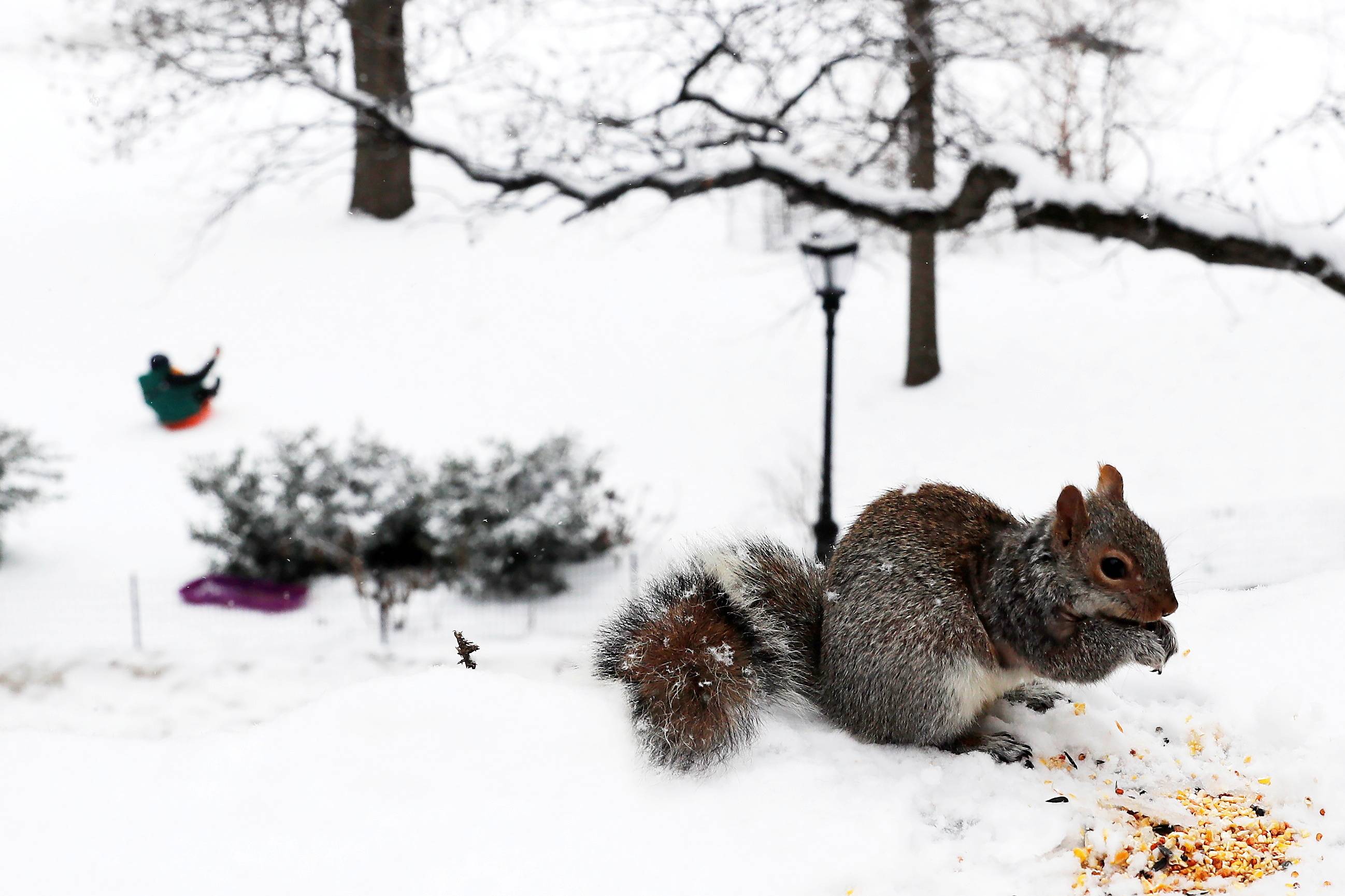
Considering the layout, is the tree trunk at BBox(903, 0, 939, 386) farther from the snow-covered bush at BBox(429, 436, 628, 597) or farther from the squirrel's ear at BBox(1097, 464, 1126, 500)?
the squirrel's ear at BBox(1097, 464, 1126, 500)

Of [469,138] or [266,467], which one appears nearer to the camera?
[266,467]

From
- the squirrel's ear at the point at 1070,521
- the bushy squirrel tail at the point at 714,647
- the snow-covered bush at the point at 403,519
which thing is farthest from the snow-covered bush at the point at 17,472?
the squirrel's ear at the point at 1070,521

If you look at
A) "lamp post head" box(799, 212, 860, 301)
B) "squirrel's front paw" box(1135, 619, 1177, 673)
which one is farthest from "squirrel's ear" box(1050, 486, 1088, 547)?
"lamp post head" box(799, 212, 860, 301)

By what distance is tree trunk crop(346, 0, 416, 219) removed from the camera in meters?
8.79

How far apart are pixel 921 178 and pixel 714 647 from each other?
8.33 m

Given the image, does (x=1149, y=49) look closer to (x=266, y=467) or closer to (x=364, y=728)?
(x=266, y=467)

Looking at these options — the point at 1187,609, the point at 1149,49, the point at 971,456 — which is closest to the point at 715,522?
the point at 971,456

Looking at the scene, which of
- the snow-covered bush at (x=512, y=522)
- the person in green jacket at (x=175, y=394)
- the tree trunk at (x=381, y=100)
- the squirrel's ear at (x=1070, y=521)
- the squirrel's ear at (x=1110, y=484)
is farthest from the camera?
the person in green jacket at (x=175, y=394)

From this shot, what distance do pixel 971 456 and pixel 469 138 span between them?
14.8 ft

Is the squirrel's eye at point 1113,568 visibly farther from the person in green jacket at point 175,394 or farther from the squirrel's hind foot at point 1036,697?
the person in green jacket at point 175,394

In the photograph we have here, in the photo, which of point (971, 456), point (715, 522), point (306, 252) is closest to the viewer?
point (715, 522)

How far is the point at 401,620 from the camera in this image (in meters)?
6.58

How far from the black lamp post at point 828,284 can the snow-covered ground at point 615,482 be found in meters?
0.47

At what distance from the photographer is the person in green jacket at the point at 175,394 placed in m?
10.1
